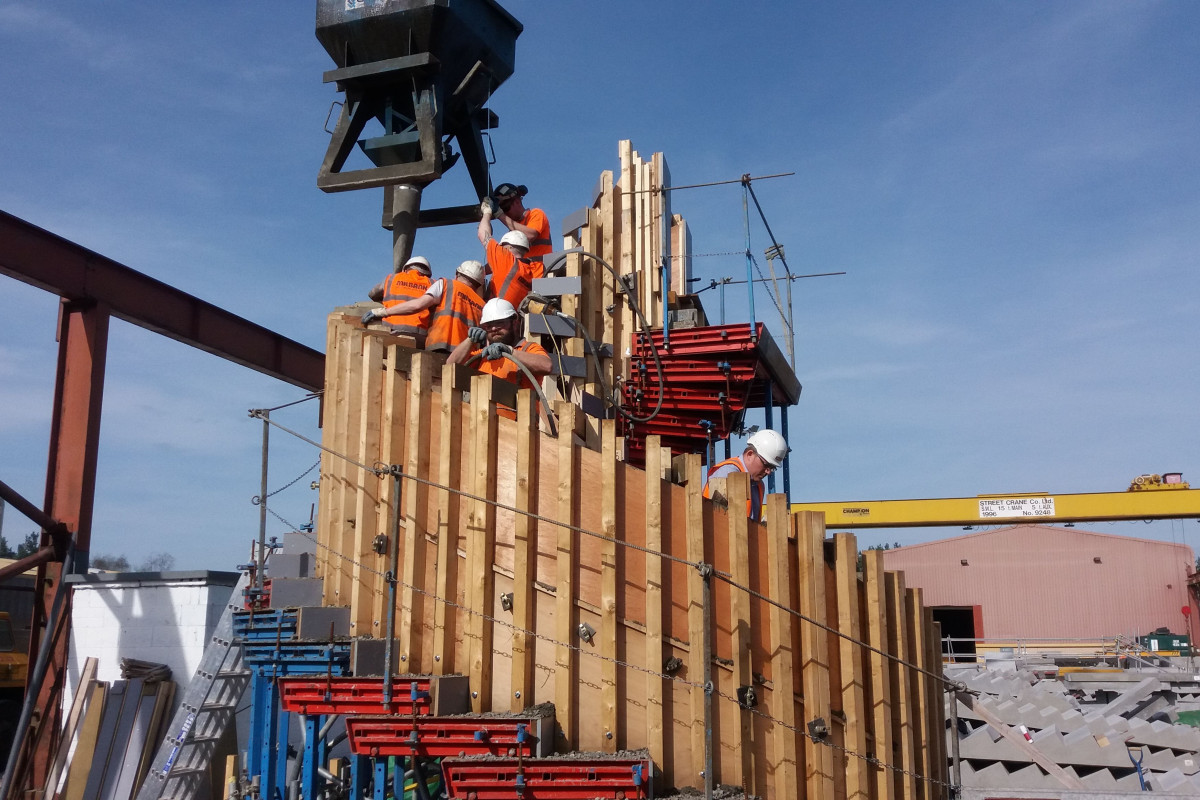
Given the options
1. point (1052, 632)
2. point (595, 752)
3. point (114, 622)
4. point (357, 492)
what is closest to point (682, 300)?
point (357, 492)

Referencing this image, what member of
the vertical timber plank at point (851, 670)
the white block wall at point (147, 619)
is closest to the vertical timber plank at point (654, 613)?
the vertical timber plank at point (851, 670)

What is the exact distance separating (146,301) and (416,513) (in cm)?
1216

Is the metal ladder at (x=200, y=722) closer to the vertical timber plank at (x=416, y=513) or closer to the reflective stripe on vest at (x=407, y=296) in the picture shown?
the reflective stripe on vest at (x=407, y=296)

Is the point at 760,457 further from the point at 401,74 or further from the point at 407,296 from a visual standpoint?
the point at 401,74

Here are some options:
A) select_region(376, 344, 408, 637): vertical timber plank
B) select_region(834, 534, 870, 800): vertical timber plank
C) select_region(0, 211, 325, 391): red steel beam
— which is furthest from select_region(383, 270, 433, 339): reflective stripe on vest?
select_region(0, 211, 325, 391): red steel beam

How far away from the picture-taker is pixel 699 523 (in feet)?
19.3

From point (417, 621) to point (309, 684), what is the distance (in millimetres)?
1085

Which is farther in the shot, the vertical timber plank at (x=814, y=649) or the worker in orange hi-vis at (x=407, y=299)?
the worker in orange hi-vis at (x=407, y=299)

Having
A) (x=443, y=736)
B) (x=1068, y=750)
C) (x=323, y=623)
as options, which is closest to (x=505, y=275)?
(x=323, y=623)

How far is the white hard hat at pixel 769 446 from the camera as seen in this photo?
7445mm

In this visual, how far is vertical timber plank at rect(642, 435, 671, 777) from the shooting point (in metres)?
5.78

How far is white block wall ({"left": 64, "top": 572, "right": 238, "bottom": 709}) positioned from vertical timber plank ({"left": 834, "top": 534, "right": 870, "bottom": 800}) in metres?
12.6

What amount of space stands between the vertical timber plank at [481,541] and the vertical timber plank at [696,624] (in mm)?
1334

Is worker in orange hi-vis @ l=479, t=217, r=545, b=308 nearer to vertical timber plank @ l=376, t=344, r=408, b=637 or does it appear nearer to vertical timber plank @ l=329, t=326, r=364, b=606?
vertical timber plank @ l=329, t=326, r=364, b=606
